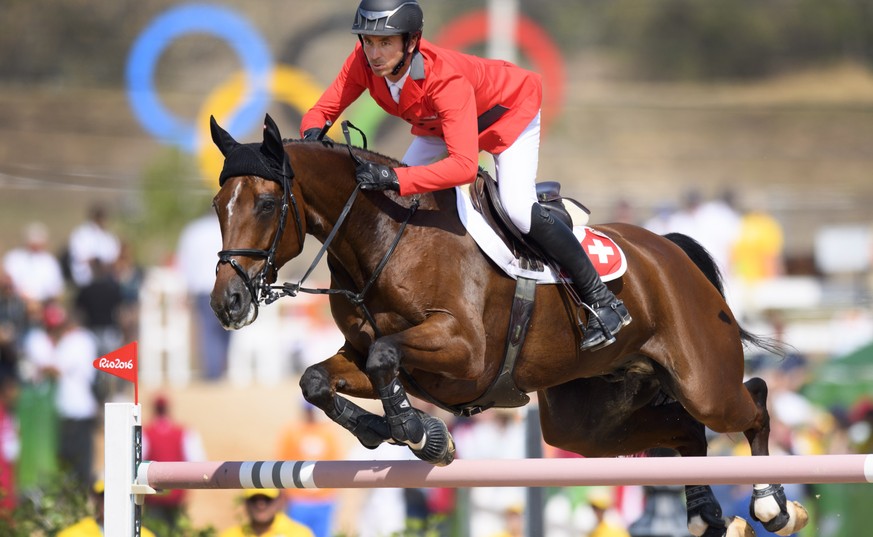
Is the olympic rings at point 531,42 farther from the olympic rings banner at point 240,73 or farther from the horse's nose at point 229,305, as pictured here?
the horse's nose at point 229,305

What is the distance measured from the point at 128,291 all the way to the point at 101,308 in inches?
38.1

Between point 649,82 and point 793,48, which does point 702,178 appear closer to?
point 649,82

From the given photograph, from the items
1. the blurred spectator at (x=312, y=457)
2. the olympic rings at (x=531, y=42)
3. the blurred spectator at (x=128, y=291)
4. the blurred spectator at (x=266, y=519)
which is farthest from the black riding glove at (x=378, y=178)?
the olympic rings at (x=531, y=42)

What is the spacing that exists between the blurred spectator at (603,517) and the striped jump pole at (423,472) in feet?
10.9

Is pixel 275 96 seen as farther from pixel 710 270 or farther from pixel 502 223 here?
pixel 502 223

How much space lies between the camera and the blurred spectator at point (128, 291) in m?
13.1

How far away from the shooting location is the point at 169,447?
957cm

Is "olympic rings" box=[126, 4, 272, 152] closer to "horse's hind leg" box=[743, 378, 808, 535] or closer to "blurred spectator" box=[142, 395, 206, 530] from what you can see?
"blurred spectator" box=[142, 395, 206, 530]

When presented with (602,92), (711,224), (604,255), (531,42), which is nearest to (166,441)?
(604,255)

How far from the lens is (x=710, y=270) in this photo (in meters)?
5.90

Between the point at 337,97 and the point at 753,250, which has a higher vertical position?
the point at 753,250

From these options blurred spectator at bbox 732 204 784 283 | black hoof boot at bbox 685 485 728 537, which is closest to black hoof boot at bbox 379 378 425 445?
black hoof boot at bbox 685 485 728 537

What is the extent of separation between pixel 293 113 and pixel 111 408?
20.0 meters

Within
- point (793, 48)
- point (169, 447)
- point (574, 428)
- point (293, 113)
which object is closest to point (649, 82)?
point (793, 48)
